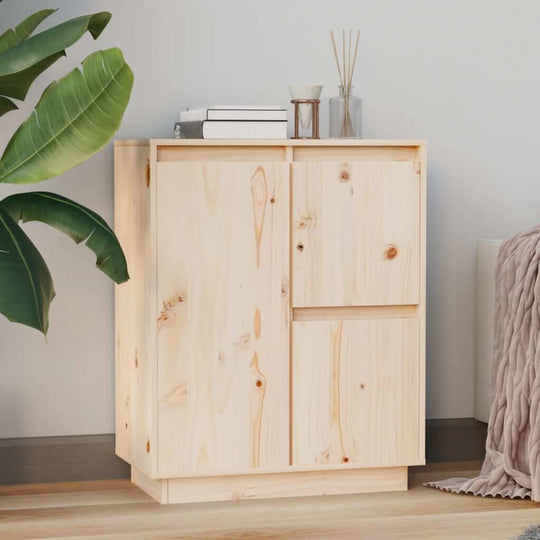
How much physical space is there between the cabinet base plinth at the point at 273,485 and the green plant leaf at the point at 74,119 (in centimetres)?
88

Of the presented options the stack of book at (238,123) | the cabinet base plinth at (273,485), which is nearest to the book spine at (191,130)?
the stack of book at (238,123)

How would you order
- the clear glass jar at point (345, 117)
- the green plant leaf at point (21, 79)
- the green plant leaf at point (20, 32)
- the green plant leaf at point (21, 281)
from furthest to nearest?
the clear glass jar at point (345, 117), the green plant leaf at point (20, 32), the green plant leaf at point (21, 79), the green plant leaf at point (21, 281)

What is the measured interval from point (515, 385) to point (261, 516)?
733 mm

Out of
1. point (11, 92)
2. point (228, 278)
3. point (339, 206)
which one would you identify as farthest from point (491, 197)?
point (11, 92)

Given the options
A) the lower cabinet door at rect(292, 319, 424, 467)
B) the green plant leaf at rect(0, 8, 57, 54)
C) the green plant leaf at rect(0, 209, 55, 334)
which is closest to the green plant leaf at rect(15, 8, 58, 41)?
the green plant leaf at rect(0, 8, 57, 54)

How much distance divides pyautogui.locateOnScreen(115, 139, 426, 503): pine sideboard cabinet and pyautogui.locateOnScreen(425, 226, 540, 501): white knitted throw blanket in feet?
0.65

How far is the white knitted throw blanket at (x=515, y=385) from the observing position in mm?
2441

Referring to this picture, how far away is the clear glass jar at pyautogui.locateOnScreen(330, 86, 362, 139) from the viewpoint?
2.60 m

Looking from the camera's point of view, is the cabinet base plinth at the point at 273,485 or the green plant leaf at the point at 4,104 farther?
the cabinet base plinth at the point at 273,485

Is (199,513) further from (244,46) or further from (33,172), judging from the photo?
(244,46)

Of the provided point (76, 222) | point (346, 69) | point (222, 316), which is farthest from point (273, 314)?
point (346, 69)

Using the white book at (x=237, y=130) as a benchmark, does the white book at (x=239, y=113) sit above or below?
above

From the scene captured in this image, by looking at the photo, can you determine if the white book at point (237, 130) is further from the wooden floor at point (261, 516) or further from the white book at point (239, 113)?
the wooden floor at point (261, 516)

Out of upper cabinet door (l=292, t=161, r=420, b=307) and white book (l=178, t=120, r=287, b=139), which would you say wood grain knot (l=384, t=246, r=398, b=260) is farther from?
white book (l=178, t=120, r=287, b=139)
